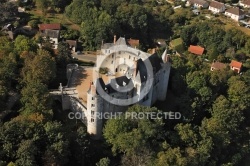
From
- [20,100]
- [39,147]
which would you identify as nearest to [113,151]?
[39,147]

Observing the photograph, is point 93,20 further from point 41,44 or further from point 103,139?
point 103,139

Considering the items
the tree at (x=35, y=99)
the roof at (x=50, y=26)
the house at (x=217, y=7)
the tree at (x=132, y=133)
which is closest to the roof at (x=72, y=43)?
the roof at (x=50, y=26)

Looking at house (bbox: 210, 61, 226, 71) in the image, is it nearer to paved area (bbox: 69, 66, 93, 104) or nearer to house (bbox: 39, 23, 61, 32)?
paved area (bbox: 69, 66, 93, 104)

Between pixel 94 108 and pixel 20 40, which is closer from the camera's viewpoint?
pixel 94 108

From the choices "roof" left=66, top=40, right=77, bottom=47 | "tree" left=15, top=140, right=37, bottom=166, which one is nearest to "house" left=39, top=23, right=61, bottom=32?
"roof" left=66, top=40, right=77, bottom=47

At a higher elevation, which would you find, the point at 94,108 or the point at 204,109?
the point at 94,108

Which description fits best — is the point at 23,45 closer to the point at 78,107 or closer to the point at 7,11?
the point at 78,107
